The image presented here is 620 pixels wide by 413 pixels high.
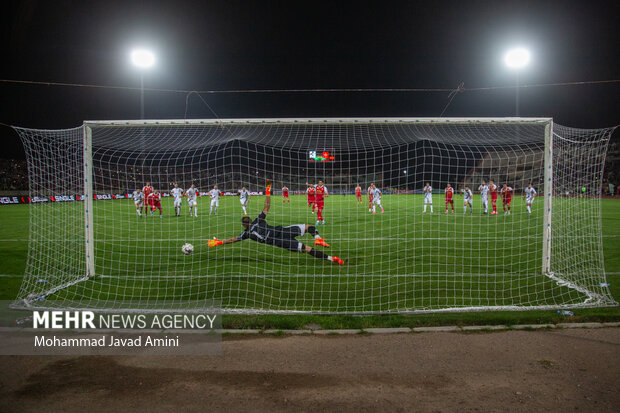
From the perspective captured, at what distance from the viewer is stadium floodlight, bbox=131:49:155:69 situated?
16.5 metres

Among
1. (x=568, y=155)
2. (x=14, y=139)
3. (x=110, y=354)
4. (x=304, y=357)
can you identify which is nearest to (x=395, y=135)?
(x=568, y=155)

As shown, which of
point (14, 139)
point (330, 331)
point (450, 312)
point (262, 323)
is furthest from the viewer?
point (14, 139)

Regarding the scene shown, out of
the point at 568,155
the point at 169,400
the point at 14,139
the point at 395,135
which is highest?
the point at 14,139

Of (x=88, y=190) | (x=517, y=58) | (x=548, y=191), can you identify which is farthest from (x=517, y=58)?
(x=88, y=190)

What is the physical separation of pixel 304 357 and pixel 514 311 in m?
3.23

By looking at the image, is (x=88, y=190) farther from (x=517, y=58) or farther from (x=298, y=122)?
(x=517, y=58)

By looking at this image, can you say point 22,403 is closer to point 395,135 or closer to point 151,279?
point 151,279

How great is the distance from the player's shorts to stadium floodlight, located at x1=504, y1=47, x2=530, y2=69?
1496 centimetres

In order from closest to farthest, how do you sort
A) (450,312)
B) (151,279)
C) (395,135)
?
(450,312) → (151,279) → (395,135)

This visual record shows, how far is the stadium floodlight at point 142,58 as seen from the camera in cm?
1647

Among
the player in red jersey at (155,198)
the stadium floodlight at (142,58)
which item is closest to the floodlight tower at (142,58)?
the stadium floodlight at (142,58)

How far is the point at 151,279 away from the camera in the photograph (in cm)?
686

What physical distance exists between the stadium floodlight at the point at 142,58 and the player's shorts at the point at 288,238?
13007 millimetres

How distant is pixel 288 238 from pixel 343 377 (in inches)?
186
